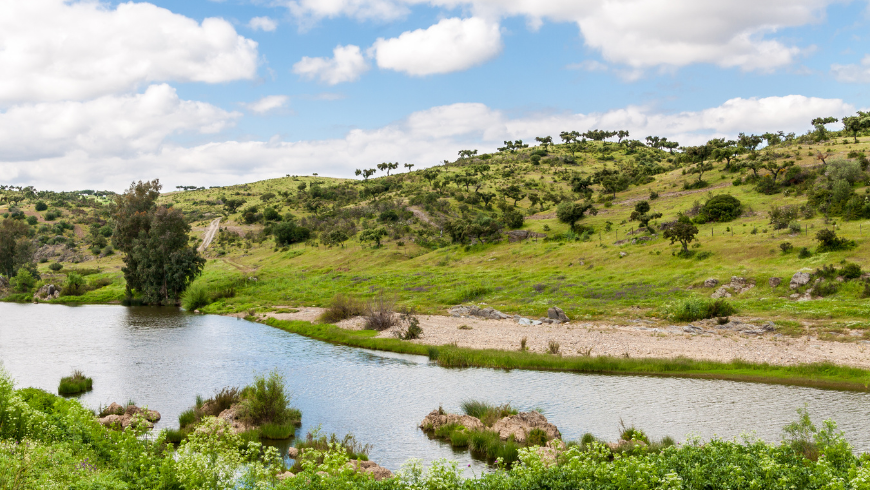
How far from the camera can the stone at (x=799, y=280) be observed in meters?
47.6

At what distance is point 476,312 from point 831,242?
35124 millimetres

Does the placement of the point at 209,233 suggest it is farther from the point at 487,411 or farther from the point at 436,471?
the point at 436,471

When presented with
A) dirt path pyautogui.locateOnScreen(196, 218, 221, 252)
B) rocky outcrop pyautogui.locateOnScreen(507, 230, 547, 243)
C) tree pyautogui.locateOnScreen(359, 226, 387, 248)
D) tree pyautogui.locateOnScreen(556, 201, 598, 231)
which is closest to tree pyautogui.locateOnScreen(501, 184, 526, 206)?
tree pyautogui.locateOnScreen(556, 201, 598, 231)

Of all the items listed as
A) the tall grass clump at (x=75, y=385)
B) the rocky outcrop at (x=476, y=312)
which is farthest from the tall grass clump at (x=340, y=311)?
the tall grass clump at (x=75, y=385)

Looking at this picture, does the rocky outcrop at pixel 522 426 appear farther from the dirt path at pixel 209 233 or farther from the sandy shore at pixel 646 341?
the dirt path at pixel 209 233

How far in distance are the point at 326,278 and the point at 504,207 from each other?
48.1 meters

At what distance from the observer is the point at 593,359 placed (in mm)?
36125

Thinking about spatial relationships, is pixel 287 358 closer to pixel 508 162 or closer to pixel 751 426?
pixel 751 426

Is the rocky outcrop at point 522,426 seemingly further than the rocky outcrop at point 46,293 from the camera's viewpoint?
No

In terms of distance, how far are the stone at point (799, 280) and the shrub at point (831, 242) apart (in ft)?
24.4

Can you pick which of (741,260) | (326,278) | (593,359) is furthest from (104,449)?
(326,278)

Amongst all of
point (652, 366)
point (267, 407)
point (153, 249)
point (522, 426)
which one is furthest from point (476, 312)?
point (153, 249)

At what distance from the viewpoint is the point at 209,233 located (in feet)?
432

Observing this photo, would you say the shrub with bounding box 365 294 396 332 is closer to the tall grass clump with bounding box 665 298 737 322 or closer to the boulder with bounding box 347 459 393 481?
the tall grass clump with bounding box 665 298 737 322
